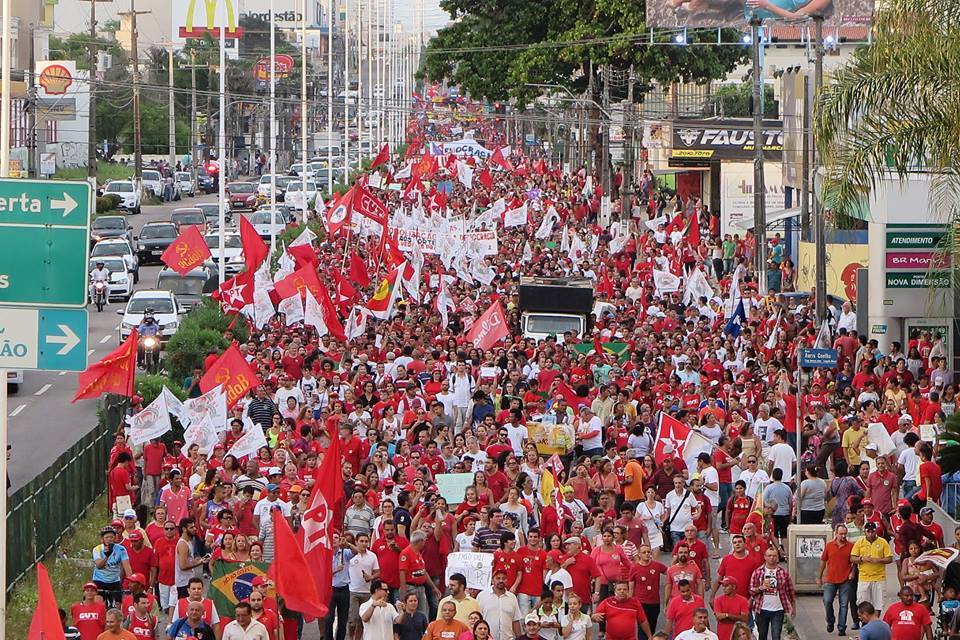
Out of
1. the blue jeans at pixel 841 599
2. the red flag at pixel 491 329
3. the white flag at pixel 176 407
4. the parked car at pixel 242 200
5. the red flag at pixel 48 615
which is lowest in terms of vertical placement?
the blue jeans at pixel 841 599

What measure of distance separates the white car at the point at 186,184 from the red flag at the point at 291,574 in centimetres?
8158

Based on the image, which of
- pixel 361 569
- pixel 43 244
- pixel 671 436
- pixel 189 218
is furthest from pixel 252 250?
pixel 189 218

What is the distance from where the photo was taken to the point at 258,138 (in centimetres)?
13600

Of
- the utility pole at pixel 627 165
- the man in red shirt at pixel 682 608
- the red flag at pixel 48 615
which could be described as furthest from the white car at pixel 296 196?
the red flag at pixel 48 615

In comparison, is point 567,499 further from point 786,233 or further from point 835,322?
point 786,233

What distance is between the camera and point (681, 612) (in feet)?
48.8

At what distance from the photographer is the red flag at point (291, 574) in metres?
14.8

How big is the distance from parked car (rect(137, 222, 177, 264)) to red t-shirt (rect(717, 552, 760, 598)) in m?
41.6

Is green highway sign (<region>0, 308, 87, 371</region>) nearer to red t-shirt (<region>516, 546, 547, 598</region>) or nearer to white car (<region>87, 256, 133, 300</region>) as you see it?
red t-shirt (<region>516, 546, 547, 598</region>)

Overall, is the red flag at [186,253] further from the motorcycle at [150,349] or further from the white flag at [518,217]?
the white flag at [518,217]

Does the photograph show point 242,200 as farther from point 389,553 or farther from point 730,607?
point 730,607

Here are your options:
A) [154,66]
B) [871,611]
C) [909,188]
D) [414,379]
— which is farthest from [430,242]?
[154,66]

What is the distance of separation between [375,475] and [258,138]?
11878 cm

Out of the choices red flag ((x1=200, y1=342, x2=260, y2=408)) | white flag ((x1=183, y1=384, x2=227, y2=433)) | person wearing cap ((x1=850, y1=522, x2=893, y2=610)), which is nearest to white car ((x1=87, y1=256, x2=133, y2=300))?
red flag ((x1=200, y1=342, x2=260, y2=408))
